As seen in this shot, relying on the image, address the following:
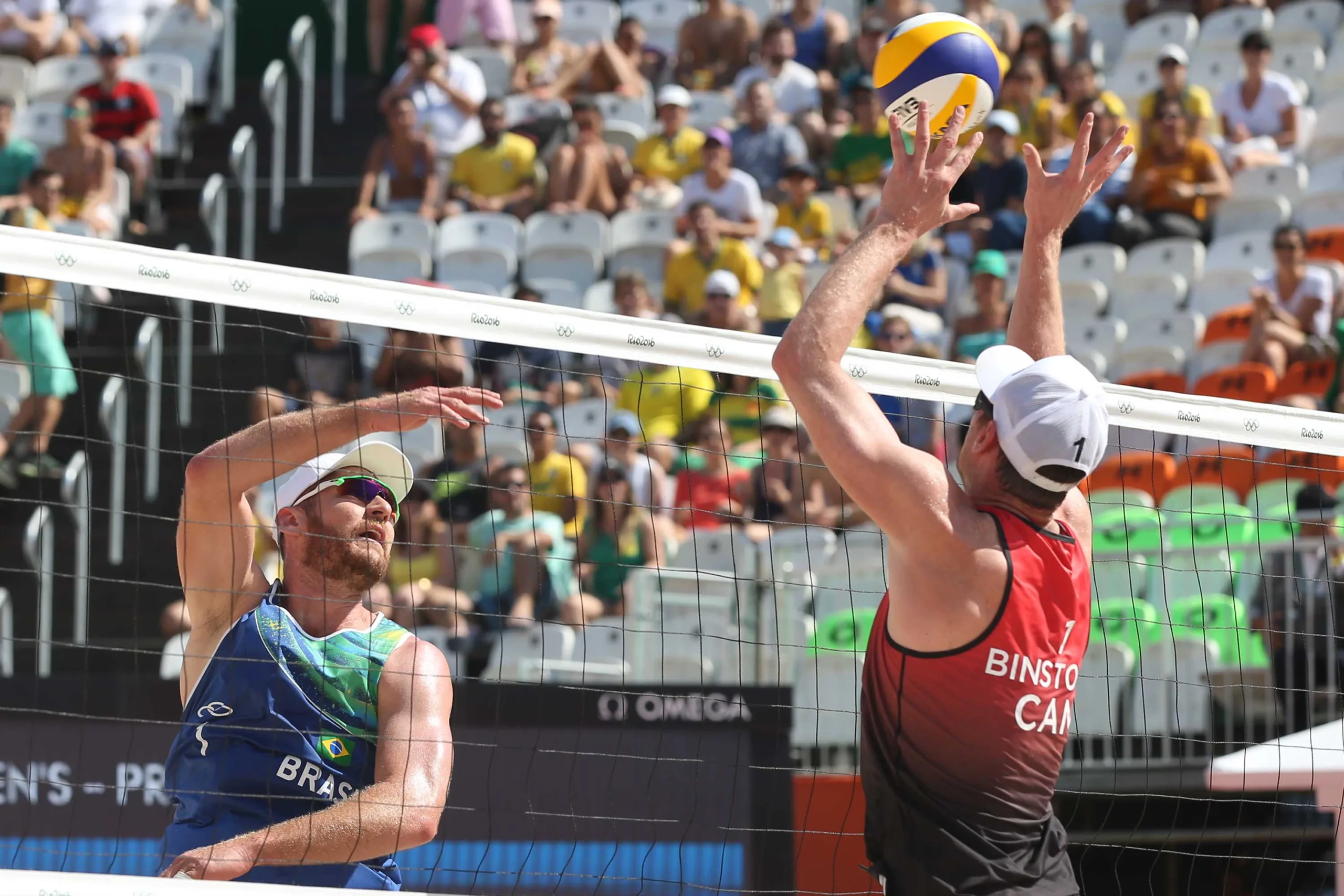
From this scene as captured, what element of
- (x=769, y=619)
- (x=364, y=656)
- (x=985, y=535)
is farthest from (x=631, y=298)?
(x=985, y=535)

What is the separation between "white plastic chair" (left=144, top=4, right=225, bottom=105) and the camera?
1463cm

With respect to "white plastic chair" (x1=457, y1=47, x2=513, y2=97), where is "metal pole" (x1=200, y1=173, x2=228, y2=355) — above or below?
below

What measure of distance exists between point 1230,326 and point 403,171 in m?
5.97

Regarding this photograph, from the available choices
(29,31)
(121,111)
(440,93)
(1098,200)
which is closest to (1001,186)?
(1098,200)

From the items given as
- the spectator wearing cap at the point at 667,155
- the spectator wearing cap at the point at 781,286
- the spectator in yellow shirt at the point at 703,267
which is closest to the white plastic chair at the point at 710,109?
the spectator wearing cap at the point at 667,155

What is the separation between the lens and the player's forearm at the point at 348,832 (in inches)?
140

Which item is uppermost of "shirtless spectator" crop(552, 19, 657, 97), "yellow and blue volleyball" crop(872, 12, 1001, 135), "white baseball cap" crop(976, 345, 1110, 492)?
"shirtless spectator" crop(552, 19, 657, 97)

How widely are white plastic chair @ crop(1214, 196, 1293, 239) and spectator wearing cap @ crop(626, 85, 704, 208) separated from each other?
3.61 meters

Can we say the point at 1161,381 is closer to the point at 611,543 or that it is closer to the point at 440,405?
the point at 611,543

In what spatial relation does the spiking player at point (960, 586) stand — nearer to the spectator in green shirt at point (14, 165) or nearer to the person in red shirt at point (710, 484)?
the person in red shirt at point (710, 484)

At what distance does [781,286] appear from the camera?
11188 millimetres

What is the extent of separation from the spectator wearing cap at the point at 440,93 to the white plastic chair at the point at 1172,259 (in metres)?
4.87

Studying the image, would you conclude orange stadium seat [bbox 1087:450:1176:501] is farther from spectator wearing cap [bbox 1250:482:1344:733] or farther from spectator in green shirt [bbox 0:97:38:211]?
spectator in green shirt [bbox 0:97:38:211]

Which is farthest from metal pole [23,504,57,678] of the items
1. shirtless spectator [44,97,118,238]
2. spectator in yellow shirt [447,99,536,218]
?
spectator in yellow shirt [447,99,536,218]
